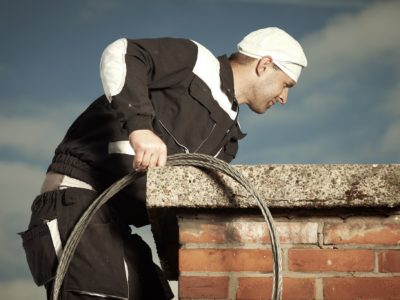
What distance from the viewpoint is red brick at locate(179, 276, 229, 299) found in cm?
210

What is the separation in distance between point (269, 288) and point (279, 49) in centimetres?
141

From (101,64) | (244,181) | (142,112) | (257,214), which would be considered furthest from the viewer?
(101,64)

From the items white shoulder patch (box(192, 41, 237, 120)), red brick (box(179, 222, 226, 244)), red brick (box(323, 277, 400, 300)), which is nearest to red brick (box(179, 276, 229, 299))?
red brick (box(179, 222, 226, 244))

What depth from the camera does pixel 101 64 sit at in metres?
2.50

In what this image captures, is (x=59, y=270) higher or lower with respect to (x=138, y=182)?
lower

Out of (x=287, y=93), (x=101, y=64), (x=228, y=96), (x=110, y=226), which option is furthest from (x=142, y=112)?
(x=287, y=93)

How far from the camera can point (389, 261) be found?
2117mm

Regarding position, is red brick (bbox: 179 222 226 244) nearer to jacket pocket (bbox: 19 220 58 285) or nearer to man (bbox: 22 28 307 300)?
man (bbox: 22 28 307 300)

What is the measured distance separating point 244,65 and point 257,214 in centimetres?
118

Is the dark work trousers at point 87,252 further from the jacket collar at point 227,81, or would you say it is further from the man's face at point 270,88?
the man's face at point 270,88

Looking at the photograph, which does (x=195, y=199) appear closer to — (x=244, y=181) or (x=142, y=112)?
(x=244, y=181)

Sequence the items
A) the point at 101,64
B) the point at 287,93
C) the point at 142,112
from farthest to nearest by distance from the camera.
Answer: the point at 287,93 → the point at 101,64 → the point at 142,112

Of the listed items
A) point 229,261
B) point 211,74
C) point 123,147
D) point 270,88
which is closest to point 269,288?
point 229,261

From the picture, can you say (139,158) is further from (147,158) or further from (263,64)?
(263,64)
